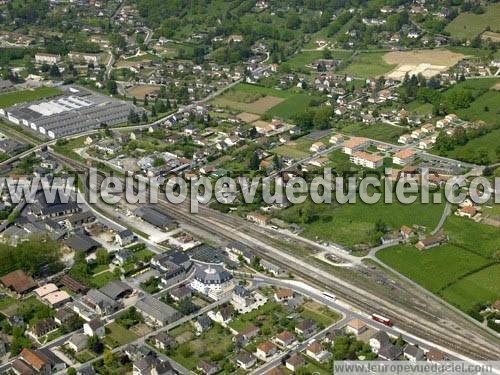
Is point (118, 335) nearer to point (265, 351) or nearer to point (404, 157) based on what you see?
point (265, 351)

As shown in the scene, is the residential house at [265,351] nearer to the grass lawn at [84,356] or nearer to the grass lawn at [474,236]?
the grass lawn at [84,356]

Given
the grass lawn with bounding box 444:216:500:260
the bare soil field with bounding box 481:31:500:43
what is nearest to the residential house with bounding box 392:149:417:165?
the grass lawn with bounding box 444:216:500:260

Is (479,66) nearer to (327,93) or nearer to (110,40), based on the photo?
(327,93)

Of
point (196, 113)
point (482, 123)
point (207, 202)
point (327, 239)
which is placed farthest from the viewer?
point (196, 113)

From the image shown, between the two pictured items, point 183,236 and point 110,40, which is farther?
point 110,40

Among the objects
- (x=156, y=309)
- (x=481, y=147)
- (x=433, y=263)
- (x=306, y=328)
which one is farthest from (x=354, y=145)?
(x=156, y=309)

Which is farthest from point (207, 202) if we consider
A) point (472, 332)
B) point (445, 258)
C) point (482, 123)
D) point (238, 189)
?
point (482, 123)

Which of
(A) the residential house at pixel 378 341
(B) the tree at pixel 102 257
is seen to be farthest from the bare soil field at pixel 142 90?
(A) the residential house at pixel 378 341
